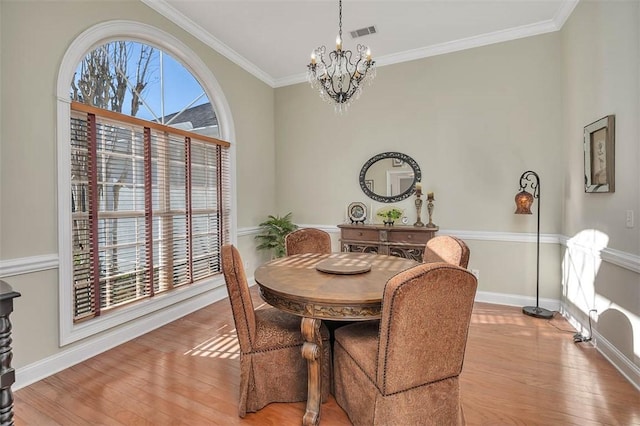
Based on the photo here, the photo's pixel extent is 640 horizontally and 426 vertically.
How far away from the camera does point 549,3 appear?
314 cm

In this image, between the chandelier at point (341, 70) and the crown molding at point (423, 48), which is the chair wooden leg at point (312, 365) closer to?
the chandelier at point (341, 70)

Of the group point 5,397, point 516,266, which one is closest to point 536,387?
point 516,266

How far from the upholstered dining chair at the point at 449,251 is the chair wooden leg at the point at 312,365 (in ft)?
3.52

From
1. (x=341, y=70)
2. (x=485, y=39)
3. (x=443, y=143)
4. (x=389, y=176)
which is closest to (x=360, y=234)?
(x=389, y=176)

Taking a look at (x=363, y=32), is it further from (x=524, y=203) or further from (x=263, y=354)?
(x=263, y=354)

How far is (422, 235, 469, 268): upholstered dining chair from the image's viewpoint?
2068mm

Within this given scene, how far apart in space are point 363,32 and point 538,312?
370 cm

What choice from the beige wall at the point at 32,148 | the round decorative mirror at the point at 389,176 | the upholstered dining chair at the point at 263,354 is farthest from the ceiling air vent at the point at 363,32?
the upholstered dining chair at the point at 263,354

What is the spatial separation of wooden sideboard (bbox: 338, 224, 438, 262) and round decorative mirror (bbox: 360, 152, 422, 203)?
57 cm

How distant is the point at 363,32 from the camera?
357cm

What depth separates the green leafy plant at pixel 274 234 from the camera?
463 cm

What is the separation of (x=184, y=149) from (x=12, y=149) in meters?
1.58

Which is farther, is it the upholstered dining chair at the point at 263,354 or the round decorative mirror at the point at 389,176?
the round decorative mirror at the point at 389,176

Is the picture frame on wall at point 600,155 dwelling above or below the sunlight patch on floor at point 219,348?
above
